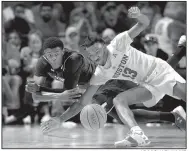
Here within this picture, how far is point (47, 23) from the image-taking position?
1041 cm

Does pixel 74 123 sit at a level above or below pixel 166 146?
below

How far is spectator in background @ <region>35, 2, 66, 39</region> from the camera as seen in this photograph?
33.3 feet

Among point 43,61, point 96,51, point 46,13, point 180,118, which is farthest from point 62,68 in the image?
point 46,13

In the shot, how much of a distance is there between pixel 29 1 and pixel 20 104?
117 inches

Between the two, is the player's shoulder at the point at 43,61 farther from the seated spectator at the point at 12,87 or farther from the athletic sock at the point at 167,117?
the seated spectator at the point at 12,87

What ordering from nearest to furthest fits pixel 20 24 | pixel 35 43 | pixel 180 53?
pixel 180 53 → pixel 35 43 → pixel 20 24

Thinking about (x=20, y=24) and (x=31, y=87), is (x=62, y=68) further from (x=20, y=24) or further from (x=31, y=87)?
(x=20, y=24)

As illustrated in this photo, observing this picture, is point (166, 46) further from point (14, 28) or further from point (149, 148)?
point (149, 148)

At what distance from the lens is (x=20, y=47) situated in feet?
33.2

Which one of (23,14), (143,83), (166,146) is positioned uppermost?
(23,14)

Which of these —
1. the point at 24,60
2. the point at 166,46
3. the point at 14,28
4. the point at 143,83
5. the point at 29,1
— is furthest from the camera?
the point at 29,1

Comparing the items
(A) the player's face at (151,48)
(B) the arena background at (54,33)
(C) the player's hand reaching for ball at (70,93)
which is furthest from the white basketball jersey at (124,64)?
(B) the arena background at (54,33)

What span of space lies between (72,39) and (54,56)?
386 cm

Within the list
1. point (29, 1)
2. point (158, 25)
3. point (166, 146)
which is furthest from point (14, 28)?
point (166, 146)
